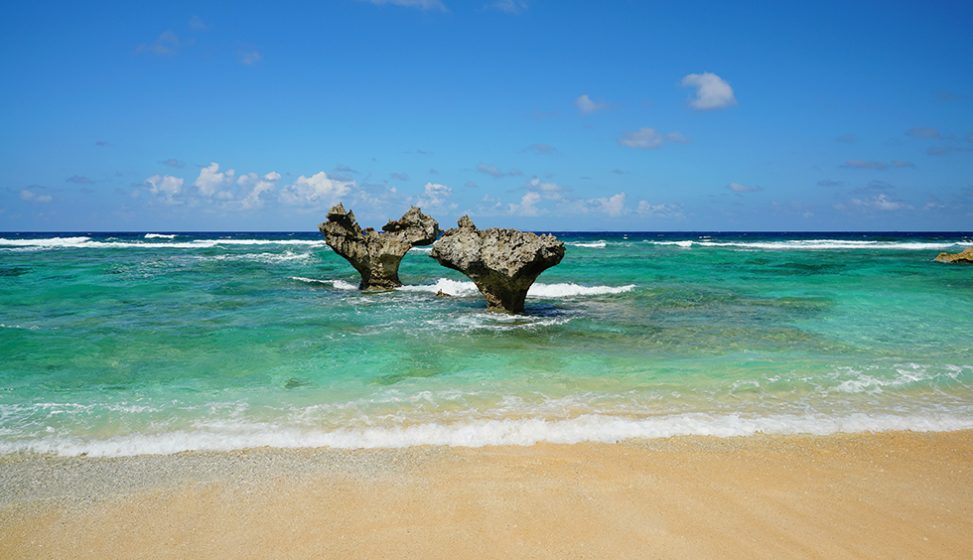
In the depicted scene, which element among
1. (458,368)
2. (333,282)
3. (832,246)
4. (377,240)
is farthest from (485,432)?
(832,246)

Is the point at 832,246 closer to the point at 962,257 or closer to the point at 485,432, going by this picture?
the point at 962,257

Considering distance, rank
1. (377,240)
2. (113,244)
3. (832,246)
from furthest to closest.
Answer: (832,246) < (113,244) < (377,240)

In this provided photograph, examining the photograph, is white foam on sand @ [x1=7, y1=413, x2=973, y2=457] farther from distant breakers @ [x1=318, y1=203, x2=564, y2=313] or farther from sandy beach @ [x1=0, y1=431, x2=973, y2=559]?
distant breakers @ [x1=318, y1=203, x2=564, y2=313]

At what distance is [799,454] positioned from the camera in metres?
5.59

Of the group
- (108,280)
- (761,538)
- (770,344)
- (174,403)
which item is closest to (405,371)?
(174,403)

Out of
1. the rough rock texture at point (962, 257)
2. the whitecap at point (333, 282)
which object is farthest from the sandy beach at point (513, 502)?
the rough rock texture at point (962, 257)

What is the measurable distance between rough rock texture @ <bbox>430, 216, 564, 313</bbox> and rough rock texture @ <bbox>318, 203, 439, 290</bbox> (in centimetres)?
463

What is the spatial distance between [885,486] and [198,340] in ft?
34.8

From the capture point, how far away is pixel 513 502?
15.1 feet

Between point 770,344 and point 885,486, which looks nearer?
point 885,486

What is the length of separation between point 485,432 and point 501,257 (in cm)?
792

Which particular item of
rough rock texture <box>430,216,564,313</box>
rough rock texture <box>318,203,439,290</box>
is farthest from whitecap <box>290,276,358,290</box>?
rough rock texture <box>430,216,564,313</box>

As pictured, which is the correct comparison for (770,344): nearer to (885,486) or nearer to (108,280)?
(885,486)

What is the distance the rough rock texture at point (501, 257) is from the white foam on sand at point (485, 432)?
739 centimetres
